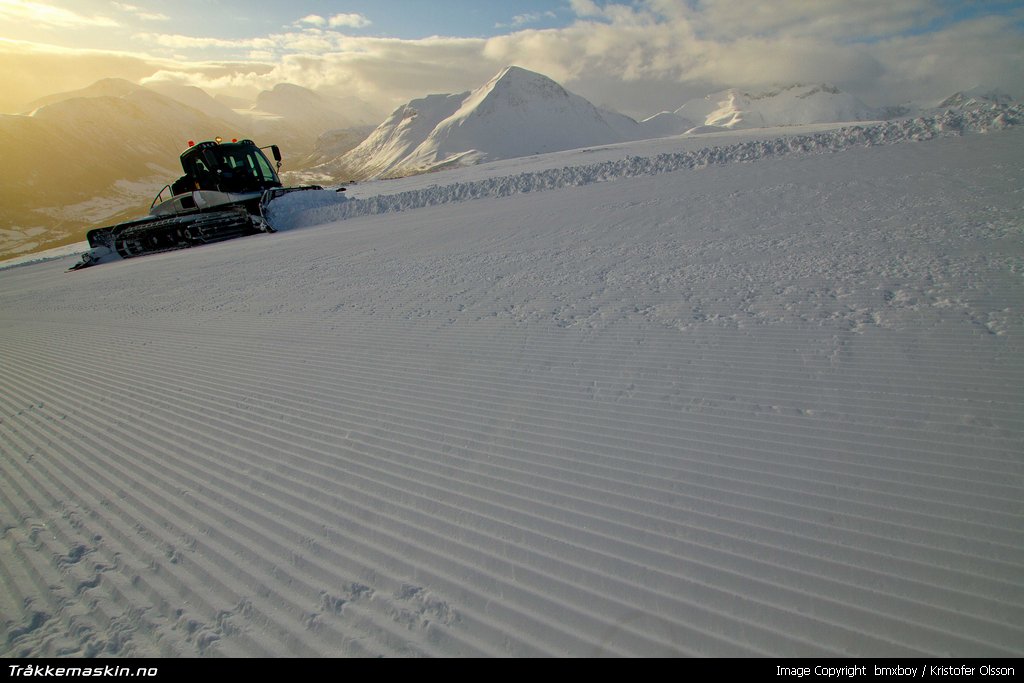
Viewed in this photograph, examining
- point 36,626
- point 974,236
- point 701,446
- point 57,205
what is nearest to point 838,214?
point 974,236

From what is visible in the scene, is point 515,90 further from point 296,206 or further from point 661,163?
point 661,163

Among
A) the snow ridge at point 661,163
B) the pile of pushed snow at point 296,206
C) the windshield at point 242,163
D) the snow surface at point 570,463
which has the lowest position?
the snow surface at point 570,463

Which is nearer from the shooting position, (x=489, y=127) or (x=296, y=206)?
(x=296, y=206)

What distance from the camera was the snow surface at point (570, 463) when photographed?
1.90 metres

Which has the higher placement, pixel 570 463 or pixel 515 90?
pixel 515 90

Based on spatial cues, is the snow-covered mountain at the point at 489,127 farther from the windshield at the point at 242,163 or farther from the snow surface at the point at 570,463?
the snow surface at the point at 570,463

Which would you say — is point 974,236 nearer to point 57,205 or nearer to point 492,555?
point 492,555

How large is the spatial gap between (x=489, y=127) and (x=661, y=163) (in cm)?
11009

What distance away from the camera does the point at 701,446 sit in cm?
271

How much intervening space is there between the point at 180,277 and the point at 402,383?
389 inches

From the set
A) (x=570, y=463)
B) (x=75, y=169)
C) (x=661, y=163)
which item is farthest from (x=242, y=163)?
(x=75, y=169)

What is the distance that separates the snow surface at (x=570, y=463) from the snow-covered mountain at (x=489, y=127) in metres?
86.6

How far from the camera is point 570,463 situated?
2758mm

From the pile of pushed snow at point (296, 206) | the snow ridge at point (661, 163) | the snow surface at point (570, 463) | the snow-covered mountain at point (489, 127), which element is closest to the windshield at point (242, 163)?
the pile of pushed snow at point (296, 206)
